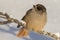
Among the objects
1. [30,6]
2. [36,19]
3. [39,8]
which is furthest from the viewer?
[30,6]

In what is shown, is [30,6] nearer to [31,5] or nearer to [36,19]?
[31,5]

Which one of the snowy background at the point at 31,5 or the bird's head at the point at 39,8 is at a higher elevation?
the bird's head at the point at 39,8

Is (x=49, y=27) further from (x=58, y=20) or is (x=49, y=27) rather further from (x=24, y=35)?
(x=24, y=35)

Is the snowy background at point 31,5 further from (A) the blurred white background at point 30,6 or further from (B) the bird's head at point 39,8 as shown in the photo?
(B) the bird's head at point 39,8

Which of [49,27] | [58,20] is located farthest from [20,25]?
[58,20]

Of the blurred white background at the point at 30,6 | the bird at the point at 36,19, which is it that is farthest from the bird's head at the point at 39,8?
the blurred white background at the point at 30,6

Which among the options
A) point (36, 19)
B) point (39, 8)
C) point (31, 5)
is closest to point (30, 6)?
point (31, 5)

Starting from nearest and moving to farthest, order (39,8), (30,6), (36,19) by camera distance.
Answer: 1. (36,19)
2. (39,8)
3. (30,6)

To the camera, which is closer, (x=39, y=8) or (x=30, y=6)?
(x=39, y=8)

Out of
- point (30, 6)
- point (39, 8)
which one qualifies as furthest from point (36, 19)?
point (30, 6)

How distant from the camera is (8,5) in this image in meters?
3.71

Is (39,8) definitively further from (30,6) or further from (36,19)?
(30,6)

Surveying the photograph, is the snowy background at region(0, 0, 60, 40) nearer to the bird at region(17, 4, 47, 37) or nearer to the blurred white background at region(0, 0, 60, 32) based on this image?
the blurred white background at region(0, 0, 60, 32)

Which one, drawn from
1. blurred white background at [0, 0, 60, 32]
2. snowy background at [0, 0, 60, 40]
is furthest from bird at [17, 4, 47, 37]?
blurred white background at [0, 0, 60, 32]
